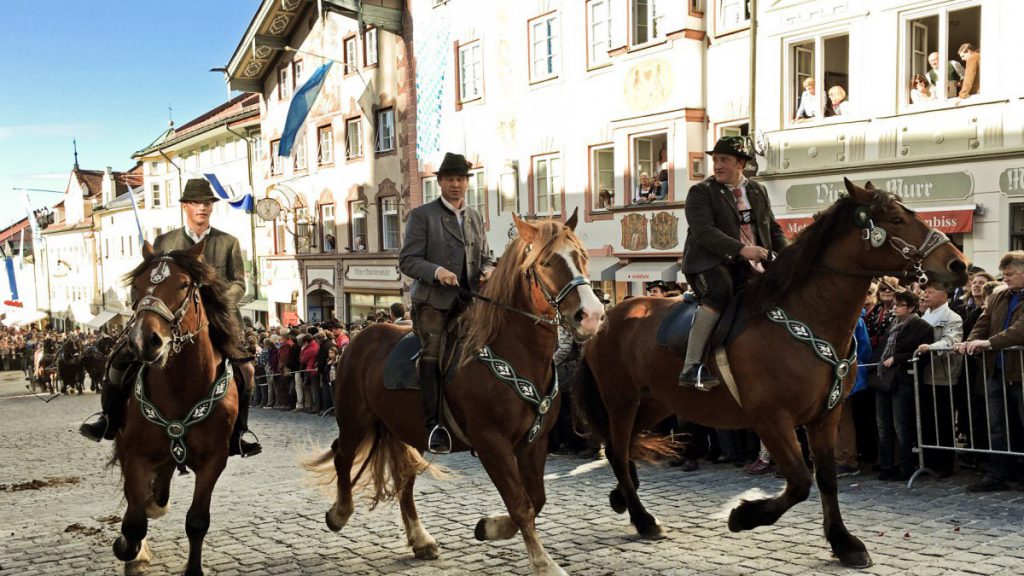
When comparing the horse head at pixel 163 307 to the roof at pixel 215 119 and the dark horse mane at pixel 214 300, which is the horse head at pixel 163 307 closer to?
the dark horse mane at pixel 214 300

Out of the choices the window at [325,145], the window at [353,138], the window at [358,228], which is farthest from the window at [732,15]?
the window at [325,145]

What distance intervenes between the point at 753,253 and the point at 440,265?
216cm

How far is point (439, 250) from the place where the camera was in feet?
21.6

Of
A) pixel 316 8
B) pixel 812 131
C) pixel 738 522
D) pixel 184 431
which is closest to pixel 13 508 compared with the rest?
pixel 184 431

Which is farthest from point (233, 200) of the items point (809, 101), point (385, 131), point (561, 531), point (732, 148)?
point (732, 148)

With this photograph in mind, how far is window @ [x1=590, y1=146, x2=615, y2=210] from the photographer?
23594mm

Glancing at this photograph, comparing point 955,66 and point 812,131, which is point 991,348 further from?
point 812,131

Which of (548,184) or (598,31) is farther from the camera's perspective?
(548,184)

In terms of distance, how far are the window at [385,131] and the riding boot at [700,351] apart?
87.6ft

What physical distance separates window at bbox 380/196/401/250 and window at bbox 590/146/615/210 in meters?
10.7

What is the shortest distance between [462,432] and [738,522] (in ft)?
6.39

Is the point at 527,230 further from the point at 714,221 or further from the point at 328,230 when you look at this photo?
the point at 328,230

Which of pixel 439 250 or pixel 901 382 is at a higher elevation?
pixel 439 250

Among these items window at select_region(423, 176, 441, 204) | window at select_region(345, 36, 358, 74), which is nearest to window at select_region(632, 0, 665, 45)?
window at select_region(423, 176, 441, 204)
